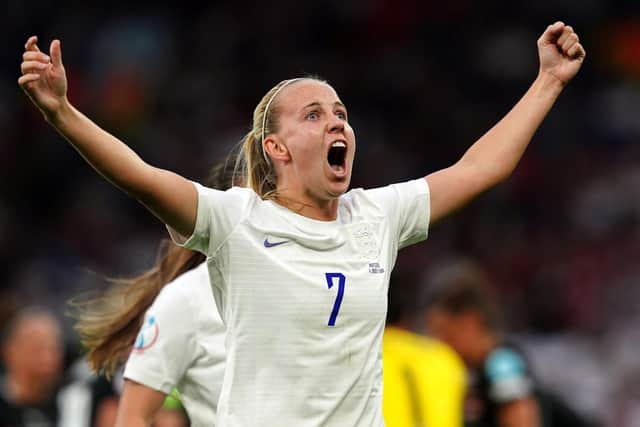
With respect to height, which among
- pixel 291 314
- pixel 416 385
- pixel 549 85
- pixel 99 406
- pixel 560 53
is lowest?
pixel 291 314

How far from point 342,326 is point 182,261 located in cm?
148

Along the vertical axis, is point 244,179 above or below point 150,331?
above

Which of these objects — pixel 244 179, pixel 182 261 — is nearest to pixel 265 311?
pixel 244 179

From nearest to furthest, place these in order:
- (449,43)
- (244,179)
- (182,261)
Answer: (244,179), (182,261), (449,43)

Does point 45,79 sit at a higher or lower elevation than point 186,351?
higher

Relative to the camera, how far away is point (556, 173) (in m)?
14.9

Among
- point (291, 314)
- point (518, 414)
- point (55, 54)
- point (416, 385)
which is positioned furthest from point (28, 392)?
point (55, 54)

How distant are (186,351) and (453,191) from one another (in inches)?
47.2

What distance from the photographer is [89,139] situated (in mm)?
3379

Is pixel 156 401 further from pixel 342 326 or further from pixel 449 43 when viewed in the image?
pixel 449 43

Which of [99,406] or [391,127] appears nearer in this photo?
[99,406]

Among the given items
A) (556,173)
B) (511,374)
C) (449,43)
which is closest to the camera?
(511,374)

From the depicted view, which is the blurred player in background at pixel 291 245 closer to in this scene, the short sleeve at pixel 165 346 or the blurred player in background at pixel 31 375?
the short sleeve at pixel 165 346

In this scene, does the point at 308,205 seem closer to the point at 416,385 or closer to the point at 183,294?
the point at 183,294
